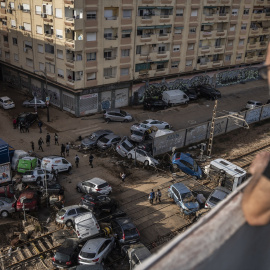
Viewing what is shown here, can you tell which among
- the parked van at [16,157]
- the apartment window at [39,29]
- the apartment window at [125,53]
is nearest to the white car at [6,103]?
the apartment window at [39,29]

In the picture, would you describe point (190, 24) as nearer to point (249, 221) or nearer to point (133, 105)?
point (133, 105)

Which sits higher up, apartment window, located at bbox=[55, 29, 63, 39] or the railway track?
apartment window, located at bbox=[55, 29, 63, 39]

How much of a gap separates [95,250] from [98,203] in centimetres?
510

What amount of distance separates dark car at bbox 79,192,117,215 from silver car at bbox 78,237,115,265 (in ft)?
11.7

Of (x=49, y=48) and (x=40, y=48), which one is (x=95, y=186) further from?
(x=40, y=48)

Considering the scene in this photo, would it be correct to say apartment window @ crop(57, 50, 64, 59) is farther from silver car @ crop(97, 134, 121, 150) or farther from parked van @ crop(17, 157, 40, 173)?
parked van @ crop(17, 157, 40, 173)

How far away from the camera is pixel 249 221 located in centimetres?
270

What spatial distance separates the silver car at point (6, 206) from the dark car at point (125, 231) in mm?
7479

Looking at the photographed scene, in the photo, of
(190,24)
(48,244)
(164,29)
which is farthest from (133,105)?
(48,244)

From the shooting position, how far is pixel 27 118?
40.2 m

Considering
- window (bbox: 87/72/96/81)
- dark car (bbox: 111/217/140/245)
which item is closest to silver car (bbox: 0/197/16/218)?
dark car (bbox: 111/217/140/245)

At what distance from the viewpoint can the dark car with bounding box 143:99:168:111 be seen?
47.8m

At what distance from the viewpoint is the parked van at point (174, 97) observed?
4953 centimetres

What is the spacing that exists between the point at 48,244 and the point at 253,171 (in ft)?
70.9
